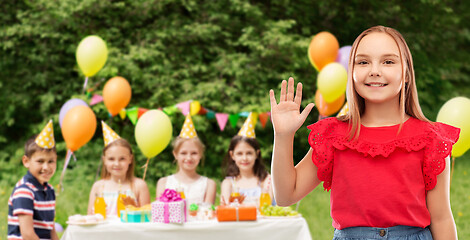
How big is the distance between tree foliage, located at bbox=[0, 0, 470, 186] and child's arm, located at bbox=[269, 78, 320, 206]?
620 cm

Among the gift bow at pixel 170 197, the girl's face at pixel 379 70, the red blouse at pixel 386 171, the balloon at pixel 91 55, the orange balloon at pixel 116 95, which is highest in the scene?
the balloon at pixel 91 55

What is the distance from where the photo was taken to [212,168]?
835 centimetres

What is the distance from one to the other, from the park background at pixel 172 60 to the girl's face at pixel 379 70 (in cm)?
601

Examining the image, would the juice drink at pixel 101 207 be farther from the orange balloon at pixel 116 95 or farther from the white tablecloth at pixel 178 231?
the orange balloon at pixel 116 95

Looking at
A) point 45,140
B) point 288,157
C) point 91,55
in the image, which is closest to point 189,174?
point 45,140

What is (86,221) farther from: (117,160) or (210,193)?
(210,193)

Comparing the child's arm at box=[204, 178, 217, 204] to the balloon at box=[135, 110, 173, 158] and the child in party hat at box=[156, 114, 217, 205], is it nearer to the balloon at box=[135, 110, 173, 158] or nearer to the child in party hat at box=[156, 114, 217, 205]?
the child in party hat at box=[156, 114, 217, 205]

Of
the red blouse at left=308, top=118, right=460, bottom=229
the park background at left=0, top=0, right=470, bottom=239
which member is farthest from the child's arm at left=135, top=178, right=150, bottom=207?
the park background at left=0, top=0, right=470, bottom=239

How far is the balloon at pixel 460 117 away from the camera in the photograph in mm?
3941

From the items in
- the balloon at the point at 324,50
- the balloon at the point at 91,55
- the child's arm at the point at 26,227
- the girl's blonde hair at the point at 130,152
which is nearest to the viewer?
the child's arm at the point at 26,227

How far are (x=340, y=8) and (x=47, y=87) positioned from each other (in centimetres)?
525

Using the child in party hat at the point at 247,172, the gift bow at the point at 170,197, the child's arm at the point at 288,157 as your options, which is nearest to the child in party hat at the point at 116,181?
the gift bow at the point at 170,197

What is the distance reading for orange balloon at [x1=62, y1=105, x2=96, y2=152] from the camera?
4.75 meters

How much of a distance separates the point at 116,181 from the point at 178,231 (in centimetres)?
94
